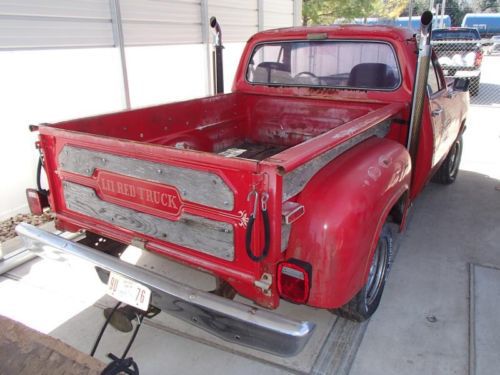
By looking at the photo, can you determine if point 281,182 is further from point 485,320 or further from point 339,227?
point 485,320

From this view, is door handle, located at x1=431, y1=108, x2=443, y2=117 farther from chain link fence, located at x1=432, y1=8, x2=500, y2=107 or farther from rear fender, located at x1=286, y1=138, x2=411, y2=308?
chain link fence, located at x1=432, y1=8, x2=500, y2=107

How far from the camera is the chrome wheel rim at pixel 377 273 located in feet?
8.98

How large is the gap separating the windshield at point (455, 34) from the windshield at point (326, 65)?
10.5 m

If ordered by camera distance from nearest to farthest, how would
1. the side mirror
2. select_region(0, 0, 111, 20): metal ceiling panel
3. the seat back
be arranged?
the seat back
select_region(0, 0, 111, 20): metal ceiling panel
the side mirror

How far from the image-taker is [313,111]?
377cm

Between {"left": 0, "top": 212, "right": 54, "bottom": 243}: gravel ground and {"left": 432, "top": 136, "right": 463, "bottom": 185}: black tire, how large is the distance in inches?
175

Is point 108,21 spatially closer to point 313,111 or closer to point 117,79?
point 117,79

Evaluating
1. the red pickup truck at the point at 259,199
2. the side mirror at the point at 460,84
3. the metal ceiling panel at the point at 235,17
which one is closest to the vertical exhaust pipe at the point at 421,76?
the red pickup truck at the point at 259,199

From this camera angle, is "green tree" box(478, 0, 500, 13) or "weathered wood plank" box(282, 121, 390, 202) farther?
"green tree" box(478, 0, 500, 13)

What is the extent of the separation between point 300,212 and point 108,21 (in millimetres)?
4227

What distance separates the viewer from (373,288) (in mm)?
2809

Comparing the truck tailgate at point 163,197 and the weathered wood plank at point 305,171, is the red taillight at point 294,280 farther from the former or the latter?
the weathered wood plank at point 305,171

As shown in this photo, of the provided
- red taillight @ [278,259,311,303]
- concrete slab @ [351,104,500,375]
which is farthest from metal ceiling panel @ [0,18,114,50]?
concrete slab @ [351,104,500,375]

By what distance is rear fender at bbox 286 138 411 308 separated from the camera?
75.3 inches
